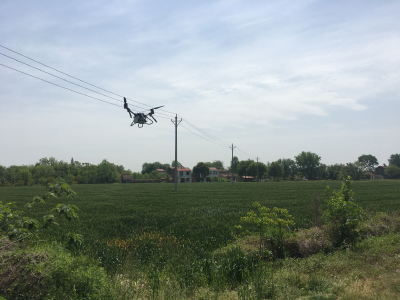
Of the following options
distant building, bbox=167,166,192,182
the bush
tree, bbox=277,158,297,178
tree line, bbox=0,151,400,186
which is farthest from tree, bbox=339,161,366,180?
the bush

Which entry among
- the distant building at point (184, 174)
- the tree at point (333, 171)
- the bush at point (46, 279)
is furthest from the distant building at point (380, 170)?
the bush at point (46, 279)

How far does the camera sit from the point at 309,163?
159 metres

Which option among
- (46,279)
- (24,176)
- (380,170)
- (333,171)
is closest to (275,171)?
(333,171)

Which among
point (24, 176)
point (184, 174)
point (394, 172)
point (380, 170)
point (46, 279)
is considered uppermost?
point (380, 170)

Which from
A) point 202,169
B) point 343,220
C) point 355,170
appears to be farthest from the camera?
point 202,169

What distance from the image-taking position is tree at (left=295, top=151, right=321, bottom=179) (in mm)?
158000

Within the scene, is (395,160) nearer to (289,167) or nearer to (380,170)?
(380,170)

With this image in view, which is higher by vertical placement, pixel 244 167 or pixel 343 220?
pixel 244 167

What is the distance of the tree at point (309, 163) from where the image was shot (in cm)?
15800

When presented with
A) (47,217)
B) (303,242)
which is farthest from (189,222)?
(47,217)

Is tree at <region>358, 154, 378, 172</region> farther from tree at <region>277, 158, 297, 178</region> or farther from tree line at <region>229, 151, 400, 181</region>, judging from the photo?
tree at <region>277, 158, 297, 178</region>

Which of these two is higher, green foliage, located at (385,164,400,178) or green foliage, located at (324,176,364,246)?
green foliage, located at (385,164,400,178)

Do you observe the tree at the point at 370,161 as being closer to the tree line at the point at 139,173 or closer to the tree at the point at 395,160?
the tree at the point at 395,160

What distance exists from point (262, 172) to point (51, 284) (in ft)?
425
